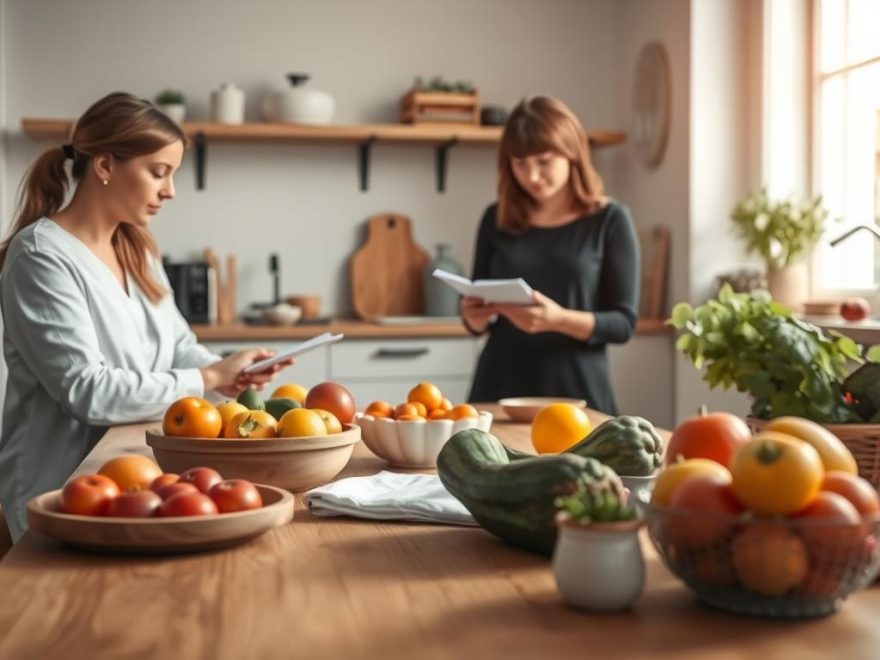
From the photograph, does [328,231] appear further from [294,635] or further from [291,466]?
[294,635]

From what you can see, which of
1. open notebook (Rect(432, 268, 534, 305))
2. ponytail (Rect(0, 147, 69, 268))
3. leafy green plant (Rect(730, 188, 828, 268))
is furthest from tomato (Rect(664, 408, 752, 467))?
leafy green plant (Rect(730, 188, 828, 268))

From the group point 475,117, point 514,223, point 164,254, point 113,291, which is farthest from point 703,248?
point 113,291

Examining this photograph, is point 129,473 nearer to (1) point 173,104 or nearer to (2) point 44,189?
(2) point 44,189

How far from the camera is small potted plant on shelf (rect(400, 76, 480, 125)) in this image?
4.49m

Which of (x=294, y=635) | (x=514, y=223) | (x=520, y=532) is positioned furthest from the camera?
(x=514, y=223)

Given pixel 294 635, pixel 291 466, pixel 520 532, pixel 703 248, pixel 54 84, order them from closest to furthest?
1. pixel 294 635
2. pixel 520 532
3. pixel 291 466
4. pixel 703 248
5. pixel 54 84

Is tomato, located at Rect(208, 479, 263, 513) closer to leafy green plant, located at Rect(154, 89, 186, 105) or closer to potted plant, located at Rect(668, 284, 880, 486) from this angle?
potted plant, located at Rect(668, 284, 880, 486)

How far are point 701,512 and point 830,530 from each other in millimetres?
100

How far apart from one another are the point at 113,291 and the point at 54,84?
2.56 metres

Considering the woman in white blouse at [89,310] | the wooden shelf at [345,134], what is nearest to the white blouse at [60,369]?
the woman in white blouse at [89,310]

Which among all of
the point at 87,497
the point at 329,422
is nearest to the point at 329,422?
the point at 329,422

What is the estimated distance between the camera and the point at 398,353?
4.21m

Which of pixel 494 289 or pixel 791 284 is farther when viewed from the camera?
pixel 791 284

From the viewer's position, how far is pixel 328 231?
4723mm
